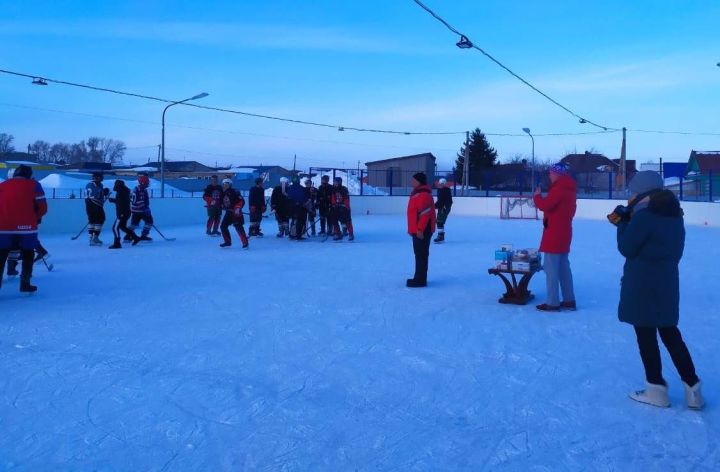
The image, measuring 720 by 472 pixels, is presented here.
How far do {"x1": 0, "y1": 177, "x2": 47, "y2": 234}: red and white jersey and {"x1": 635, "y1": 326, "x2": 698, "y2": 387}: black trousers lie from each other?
6.78m

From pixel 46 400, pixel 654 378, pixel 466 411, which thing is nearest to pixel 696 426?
pixel 654 378

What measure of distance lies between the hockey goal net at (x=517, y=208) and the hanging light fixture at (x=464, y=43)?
1516cm

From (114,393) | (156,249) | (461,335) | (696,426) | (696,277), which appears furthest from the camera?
(156,249)

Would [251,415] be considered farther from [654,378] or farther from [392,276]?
[392,276]

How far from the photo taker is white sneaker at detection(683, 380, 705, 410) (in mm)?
4266

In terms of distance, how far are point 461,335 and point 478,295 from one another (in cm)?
225

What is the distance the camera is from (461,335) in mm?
6379

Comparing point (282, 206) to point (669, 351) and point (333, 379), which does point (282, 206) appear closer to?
point (333, 379)

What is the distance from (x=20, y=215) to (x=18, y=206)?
0.35 feet

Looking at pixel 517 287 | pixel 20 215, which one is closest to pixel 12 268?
pixel 20 215

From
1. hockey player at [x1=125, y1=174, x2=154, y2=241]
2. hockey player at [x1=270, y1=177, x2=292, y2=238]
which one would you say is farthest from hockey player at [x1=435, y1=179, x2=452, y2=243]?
hockey player at [x1=125, y1=174, x2=154, y2=241]

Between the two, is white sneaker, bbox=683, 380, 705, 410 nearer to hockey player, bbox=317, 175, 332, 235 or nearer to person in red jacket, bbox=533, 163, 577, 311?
person in red jacket, bbox=533, 163, 577, 311

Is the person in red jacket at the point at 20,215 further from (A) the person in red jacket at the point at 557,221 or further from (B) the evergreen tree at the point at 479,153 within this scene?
(B) the evergreen tree at the point at 479,153

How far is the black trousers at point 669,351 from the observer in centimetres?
426
